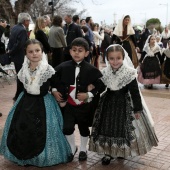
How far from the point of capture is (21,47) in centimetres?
657

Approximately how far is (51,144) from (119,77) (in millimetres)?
1026

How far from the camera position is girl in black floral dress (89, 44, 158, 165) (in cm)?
330

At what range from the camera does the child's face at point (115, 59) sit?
10.9 feet

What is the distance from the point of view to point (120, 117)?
333 cm

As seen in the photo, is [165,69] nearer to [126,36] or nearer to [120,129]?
[126,36]

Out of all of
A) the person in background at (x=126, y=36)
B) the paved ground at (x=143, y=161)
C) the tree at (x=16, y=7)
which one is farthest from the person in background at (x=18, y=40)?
the tree at (x=16, y=7)

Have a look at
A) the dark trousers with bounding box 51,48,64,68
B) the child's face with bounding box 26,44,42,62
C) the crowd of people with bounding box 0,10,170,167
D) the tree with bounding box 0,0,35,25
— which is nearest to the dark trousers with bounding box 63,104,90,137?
the crowd of people with bounding box 0,10,170,167

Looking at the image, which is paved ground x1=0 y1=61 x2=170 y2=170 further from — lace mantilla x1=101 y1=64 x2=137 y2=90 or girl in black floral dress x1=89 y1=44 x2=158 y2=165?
lace mantilla x1=101 y1=64 x2=137 y2=90

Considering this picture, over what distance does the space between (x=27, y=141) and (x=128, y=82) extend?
1245mm

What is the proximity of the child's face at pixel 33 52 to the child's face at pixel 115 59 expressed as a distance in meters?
0.78

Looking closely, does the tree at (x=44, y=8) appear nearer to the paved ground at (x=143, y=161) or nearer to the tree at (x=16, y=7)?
the tree at (x=16, y=7)

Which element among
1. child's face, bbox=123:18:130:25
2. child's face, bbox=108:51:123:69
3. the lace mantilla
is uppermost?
child's face, bbox=123:18:130:25

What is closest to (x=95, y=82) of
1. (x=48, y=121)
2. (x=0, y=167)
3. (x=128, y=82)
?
(x=128, y=82)

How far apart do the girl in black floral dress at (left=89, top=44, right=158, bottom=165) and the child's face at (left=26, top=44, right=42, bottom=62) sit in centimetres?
76
